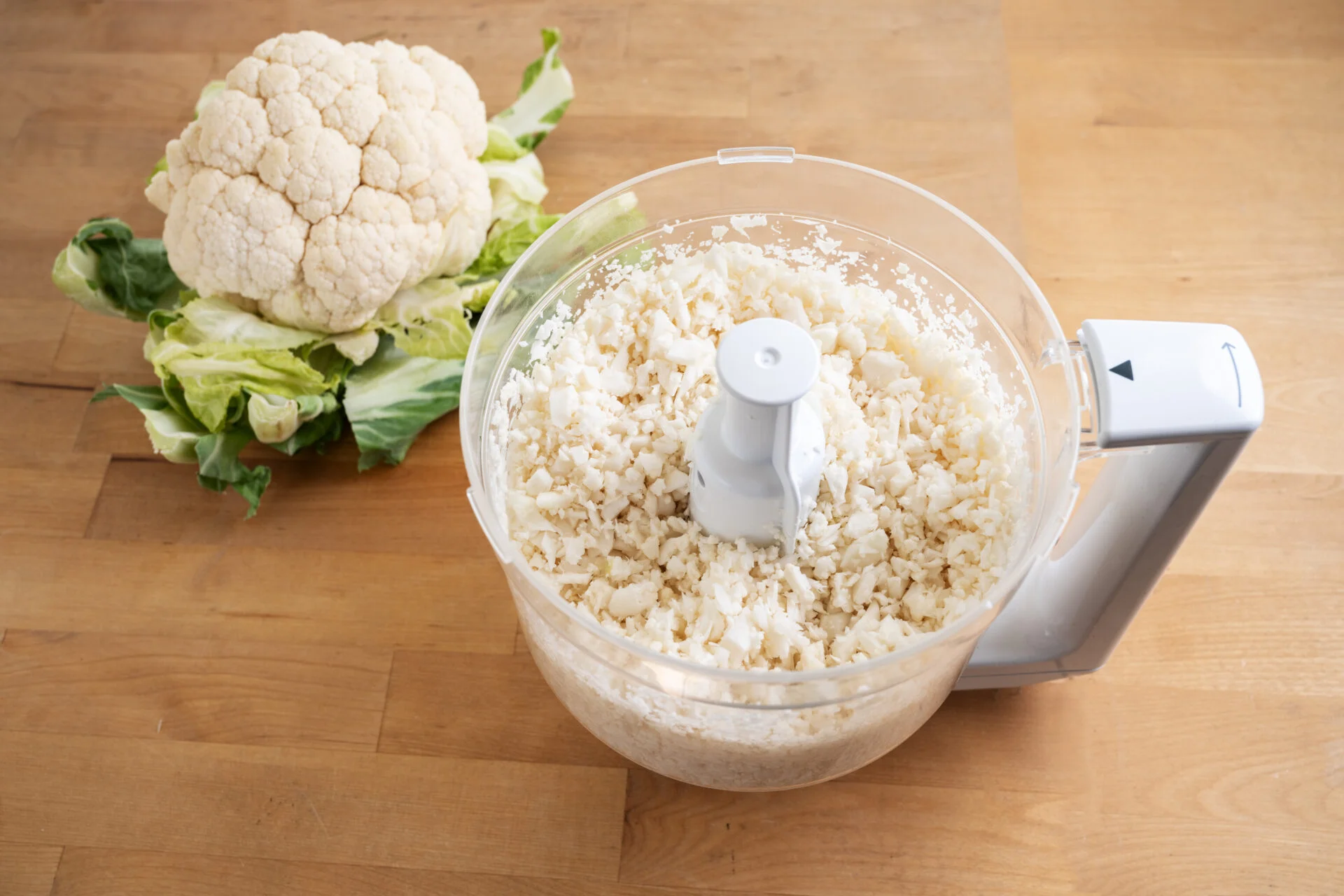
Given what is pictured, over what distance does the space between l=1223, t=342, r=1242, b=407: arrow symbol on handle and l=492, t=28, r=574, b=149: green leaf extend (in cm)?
73

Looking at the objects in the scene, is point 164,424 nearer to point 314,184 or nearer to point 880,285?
point 314,184

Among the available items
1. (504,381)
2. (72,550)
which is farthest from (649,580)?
(72,550)

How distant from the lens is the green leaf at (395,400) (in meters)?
0.92

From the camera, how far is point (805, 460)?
60cm

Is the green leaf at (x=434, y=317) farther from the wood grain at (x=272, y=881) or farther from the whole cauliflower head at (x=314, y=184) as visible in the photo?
the wood grain at (x=272, y=881)

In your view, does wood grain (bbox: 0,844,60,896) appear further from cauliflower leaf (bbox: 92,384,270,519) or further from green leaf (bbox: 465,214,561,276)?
green leaf (bbox: 465,214,561,276)

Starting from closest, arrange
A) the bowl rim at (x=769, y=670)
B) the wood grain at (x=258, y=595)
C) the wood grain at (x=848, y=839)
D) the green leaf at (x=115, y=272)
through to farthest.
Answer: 1. the bowl rim at (x=769, y=670)
2. the wood grain at (x=848, y=839)
3. the wood grain at (x=258, y=595)
4. the green leaf at (x=115, y=272)

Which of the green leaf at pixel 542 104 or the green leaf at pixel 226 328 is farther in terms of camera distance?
the green leaf at pixel 542 104

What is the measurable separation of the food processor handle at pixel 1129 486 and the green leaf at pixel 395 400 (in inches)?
20.5

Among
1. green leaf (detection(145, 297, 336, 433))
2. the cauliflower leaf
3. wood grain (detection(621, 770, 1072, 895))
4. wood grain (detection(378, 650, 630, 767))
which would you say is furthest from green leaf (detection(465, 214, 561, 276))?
wood grain (detection(621, 770, 1072, 895))

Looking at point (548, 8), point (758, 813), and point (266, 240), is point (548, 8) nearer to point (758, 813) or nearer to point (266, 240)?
point (266, 240)

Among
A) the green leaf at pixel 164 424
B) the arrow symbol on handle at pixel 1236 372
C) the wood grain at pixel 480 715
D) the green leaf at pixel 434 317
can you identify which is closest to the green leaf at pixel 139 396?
the green leaf at pixel 164 424

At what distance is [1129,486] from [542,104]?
72cm

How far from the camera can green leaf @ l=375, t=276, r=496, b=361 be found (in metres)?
0.95
